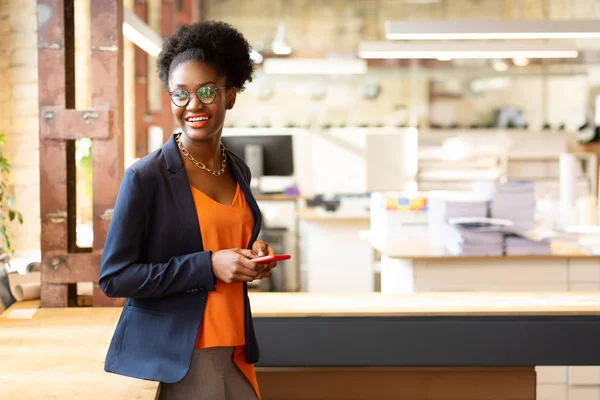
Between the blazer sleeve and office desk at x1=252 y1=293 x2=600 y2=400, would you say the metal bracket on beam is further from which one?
the blazer sleeve

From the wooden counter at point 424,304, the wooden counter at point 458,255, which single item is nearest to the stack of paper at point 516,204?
the wooden counter at point 458,255

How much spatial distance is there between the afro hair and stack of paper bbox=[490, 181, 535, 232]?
118 inches

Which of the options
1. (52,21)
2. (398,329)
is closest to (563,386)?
(398,329)

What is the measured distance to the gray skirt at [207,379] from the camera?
1.71 metres

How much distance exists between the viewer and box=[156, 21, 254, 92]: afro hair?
1712 millimetres

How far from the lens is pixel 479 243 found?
4395mm

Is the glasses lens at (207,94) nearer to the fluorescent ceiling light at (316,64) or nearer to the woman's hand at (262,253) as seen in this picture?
the woman's hand at (262,253)

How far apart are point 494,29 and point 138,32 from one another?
2.61m

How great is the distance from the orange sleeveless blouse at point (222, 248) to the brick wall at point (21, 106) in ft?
13.9

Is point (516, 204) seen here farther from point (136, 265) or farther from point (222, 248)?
point (136, 265)

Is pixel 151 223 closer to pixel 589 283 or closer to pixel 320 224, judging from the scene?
pixel 589 283

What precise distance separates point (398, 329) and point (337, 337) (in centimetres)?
23

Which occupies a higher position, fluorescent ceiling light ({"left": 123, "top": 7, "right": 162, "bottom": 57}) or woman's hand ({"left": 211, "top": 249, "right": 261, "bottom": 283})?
fluorescent ceiling light ({"left": 123, "top": 7, "right": 162, "bottom": 57})

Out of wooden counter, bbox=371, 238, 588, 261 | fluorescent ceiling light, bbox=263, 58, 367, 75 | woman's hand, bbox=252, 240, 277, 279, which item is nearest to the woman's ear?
woman's hand, bbox=252, 240, 277, 279
